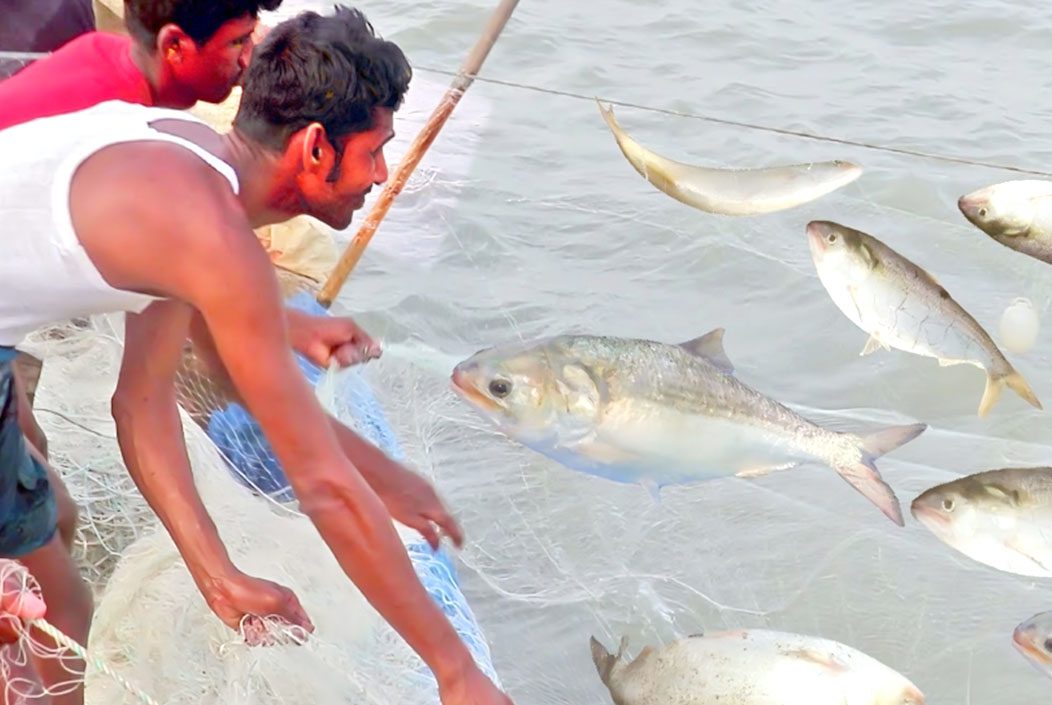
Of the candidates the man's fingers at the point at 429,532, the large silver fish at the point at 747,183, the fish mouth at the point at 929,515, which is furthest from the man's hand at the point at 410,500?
the large silver fish at the point at 747,183

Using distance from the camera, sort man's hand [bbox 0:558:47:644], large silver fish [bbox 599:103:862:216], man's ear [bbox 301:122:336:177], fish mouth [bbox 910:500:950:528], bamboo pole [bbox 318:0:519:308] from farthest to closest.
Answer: bamboo pole [bbox 318:0:519:308] < large silver fish [bbox 599:103:862:216] < fish mouth [bbox 910:500:950:528] < man's ear [bbox 301:122:336:177] < man's hand [bbox 0:558:47:644]

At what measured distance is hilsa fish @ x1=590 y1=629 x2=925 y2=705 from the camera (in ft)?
8.92

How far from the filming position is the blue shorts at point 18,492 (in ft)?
7.82

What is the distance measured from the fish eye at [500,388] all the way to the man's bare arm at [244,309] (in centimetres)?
94

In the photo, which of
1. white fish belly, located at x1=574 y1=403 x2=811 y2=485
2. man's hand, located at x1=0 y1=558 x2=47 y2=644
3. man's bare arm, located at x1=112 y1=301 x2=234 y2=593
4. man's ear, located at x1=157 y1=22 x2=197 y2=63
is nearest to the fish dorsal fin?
white fish belly, located at x1=574 y1=403 x2=811 y2=485

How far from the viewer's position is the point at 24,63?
155 inches

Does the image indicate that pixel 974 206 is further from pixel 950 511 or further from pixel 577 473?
pixel 577 473

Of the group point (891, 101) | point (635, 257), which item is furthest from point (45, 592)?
point (891, 101)

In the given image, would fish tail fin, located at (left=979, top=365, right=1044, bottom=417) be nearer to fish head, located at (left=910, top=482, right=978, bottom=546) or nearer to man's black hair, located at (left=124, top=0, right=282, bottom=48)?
fish head, located at (left=910, top=482, right=978, bottom=546)

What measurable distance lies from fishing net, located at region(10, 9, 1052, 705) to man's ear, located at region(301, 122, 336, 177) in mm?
921

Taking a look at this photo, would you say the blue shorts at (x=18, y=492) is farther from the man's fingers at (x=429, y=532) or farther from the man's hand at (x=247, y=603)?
the man's fingers at (x=429, y=532)

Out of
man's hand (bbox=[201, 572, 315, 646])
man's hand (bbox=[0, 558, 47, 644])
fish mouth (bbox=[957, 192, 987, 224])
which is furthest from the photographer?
fish mouth (bbox=[957, 192, 987, 224])

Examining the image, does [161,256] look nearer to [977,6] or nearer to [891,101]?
[891,101]

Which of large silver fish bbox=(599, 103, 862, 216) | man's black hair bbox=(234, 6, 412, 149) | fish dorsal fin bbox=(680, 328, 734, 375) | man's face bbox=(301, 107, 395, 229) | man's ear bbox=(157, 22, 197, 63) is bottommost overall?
fish dorsal fin bbox=(680, 328, 734, 375)
